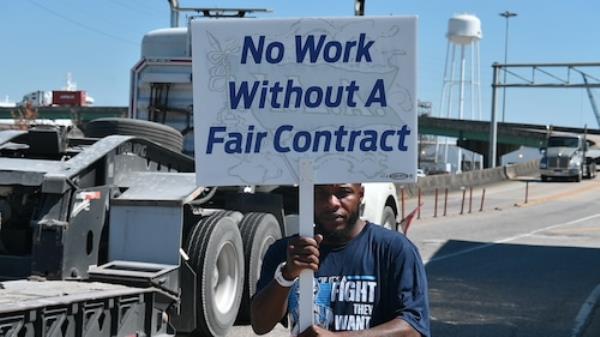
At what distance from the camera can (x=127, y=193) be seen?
691 cm

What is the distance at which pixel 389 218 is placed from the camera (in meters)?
11.9

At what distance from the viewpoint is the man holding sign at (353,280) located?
125 inches

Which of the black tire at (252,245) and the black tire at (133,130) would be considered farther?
the black tire at (133,130)

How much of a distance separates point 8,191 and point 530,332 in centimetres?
564

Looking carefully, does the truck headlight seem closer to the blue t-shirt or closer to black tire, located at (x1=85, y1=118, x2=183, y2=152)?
black tire, located at (x1=85, y1=118, x2=183, y2=152)

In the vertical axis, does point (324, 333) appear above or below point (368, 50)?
below

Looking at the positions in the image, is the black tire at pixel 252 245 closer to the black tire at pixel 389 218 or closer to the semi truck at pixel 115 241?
the semi truck at pixel 115 241

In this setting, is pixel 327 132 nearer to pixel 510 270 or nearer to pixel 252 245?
pixel 252 245

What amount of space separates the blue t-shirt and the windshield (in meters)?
47.1

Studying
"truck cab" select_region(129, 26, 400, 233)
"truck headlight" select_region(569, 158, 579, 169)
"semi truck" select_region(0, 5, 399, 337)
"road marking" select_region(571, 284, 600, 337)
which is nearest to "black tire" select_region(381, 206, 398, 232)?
"truck cab" select_region(129, 26, 400, 233)

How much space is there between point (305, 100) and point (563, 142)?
156 ft

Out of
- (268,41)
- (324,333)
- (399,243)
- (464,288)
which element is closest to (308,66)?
(268,41)

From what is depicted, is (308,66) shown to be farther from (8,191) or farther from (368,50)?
(8,191)

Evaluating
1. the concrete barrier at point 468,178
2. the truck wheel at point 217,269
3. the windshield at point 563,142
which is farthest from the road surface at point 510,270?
the windshield at point 563,142
